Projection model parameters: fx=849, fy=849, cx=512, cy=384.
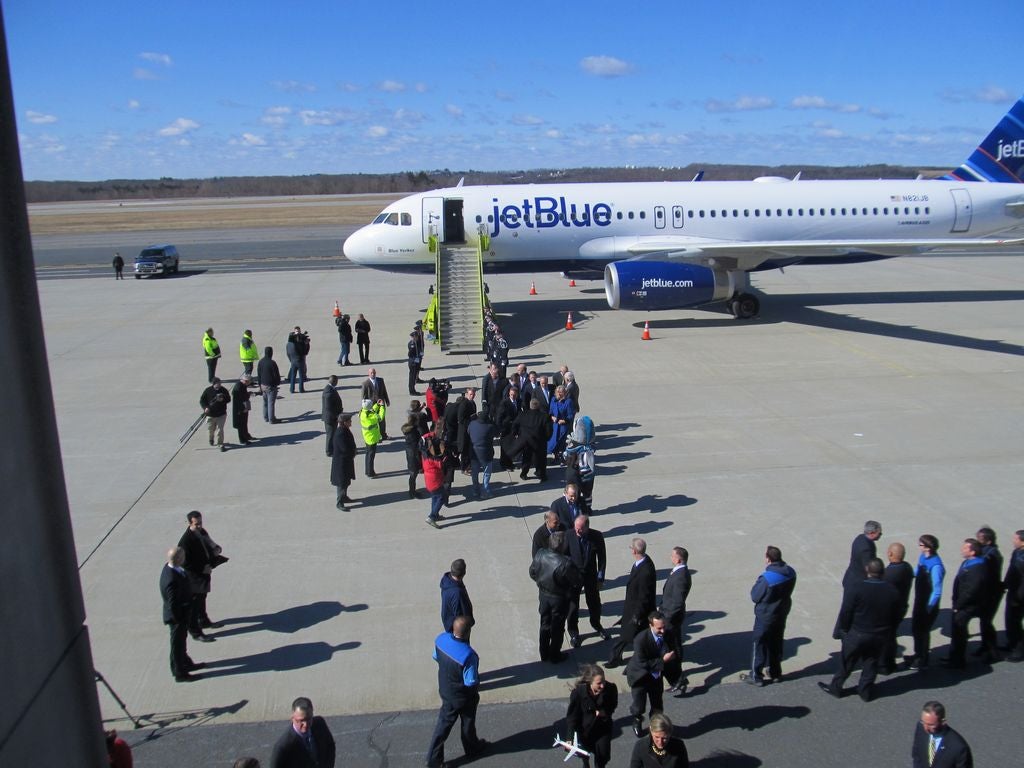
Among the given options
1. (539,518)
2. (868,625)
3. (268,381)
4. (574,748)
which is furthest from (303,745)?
(268,381)

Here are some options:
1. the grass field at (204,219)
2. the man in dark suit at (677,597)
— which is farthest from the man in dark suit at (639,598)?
the grass field at (204,219)

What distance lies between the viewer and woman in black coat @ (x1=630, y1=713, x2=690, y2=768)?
18.0 feet

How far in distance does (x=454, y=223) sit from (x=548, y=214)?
2706mm

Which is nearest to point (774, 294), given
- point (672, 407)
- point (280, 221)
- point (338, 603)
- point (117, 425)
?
point (672, 407)

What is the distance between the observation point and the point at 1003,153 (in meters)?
28.3

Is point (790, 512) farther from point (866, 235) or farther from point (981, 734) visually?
point (866, 235)

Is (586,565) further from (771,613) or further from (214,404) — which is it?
(214,404)

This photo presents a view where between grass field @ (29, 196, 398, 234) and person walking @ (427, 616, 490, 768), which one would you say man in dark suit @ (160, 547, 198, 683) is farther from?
grass field @ (29, 196, 398, 234)

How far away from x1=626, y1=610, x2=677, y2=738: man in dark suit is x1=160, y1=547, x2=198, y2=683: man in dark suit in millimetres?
4030

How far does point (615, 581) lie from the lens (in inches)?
379

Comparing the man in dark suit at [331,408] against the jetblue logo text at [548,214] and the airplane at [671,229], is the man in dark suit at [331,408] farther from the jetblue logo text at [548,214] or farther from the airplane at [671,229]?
the jetblue logo text at [548,214]

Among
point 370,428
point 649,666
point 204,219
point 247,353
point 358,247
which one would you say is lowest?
point 649,666

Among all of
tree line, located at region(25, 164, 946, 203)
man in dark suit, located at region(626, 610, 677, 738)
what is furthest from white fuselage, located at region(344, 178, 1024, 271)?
tree line, located at region(25, 164, 946, 203)

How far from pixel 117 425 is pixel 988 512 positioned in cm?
1437
